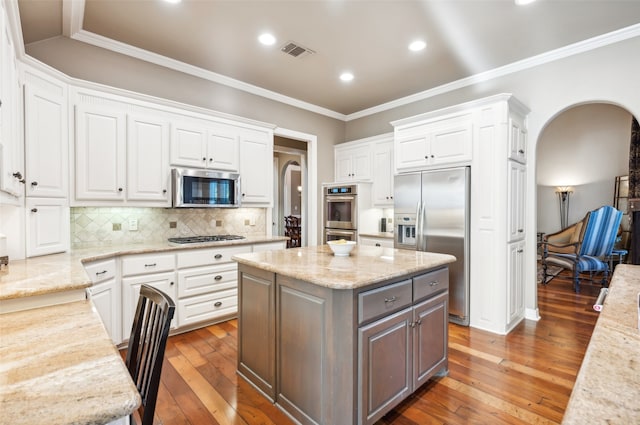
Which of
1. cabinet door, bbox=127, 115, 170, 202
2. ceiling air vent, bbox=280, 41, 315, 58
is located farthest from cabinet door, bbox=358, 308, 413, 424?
ceiling air vent, bbox=280, 41, 315, 58

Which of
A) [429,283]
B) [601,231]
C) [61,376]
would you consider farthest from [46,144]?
[601,231]

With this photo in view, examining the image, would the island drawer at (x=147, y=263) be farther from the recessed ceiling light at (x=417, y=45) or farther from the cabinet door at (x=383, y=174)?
the recessed ceiling light at (x=417, y=45)

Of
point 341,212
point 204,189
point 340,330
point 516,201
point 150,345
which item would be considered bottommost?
point 340,330

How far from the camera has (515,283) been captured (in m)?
3.42

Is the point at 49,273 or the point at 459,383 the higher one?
the point at 49,273

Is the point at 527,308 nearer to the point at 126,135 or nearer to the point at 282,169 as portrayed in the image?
the point at 126,135

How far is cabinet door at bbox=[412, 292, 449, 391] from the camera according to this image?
2073 millimetres

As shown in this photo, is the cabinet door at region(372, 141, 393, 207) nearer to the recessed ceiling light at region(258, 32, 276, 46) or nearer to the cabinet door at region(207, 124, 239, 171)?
the cabinet door at region(207, 124, 239, 171)

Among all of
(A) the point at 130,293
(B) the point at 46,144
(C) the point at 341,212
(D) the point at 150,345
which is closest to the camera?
(D) the point at 150,345

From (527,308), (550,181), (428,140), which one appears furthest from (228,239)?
(550,181)

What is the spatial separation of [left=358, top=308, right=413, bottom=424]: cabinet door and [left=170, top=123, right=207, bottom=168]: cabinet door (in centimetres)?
267

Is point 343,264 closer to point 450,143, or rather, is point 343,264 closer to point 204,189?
point 204,189

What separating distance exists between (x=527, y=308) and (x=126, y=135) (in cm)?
462

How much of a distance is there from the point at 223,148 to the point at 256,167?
19.1 inches
